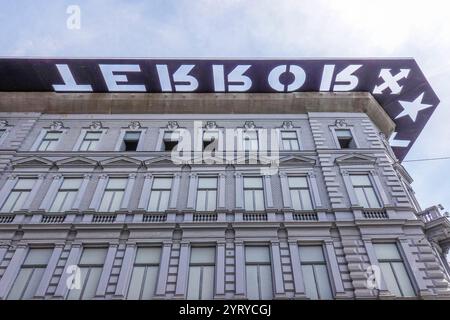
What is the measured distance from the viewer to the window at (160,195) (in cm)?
1529

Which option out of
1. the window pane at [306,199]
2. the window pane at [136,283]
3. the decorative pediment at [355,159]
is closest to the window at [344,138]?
the decorative pediment at [355,159]

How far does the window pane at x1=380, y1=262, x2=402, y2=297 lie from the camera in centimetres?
1233

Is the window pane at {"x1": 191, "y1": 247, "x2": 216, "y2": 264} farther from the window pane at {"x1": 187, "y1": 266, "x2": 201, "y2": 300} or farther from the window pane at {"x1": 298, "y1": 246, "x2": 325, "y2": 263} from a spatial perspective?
the window pane at {"x1": 298, "y1": 246, "x2": 325, "y2": 263}

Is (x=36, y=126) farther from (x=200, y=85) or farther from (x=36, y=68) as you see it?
(x=200, y=85)

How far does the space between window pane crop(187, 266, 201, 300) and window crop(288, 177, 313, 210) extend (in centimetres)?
533

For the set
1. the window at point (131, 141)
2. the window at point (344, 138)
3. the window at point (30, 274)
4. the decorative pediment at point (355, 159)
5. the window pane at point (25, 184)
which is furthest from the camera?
the window at point (131, 141)

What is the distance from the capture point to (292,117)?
789 inches

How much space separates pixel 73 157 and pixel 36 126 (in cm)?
420

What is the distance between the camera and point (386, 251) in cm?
1363

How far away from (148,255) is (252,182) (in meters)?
6.13

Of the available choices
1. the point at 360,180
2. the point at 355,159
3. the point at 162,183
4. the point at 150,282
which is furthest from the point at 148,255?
the point at 355,159

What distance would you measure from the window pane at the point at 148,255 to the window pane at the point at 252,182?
5.35 m

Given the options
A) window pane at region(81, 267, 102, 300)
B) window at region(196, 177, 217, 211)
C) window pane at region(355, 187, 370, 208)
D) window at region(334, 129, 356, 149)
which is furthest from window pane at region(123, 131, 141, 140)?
window pane at region(355, 187, 370, 208)

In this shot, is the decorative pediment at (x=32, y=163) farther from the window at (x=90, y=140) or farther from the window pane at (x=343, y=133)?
the window pane at (x=343, y=133)
